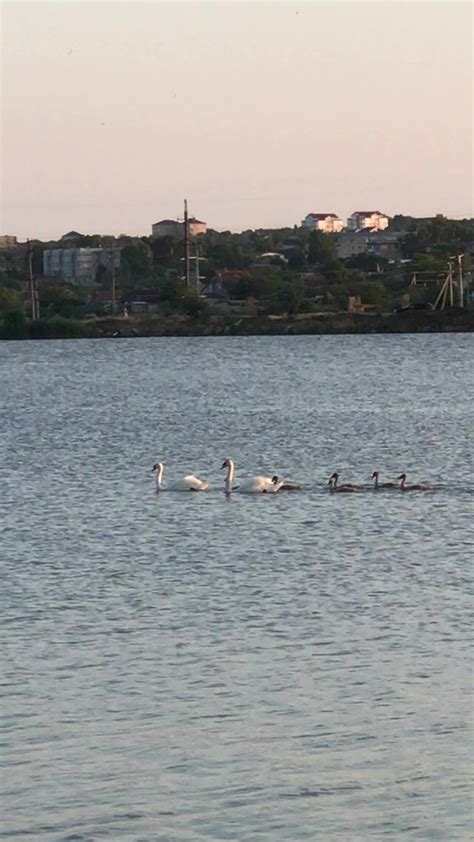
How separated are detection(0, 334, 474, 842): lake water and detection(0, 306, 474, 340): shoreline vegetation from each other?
96.8m

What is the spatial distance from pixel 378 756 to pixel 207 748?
1.39 meters

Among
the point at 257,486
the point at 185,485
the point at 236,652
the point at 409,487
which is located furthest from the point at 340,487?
the point at 236,652

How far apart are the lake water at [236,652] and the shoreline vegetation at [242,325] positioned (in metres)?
96.8

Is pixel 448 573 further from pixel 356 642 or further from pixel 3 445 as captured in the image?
pixel 3 445

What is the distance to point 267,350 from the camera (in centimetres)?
12150

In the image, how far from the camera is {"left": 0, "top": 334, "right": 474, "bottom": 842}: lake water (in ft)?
47.2

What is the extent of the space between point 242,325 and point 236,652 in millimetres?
127734

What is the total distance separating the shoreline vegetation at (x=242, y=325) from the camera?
140 m

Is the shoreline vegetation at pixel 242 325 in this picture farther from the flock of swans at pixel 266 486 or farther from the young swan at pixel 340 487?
the young swan at pixel 340 487

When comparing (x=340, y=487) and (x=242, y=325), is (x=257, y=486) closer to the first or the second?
(x=340, y=487)

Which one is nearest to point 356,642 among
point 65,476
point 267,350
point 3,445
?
point 65,476

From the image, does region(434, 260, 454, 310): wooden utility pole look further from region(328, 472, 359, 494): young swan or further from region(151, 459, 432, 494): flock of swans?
region(328, 472, 359, 494): young swan

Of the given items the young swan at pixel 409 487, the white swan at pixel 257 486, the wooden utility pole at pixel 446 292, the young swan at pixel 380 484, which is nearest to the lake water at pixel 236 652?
the white swan at pixel 257 486

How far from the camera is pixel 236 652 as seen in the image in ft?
62.7
